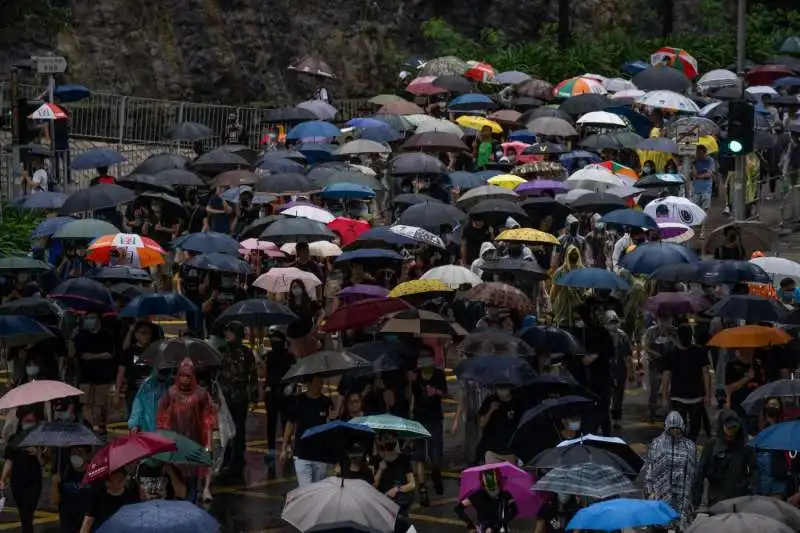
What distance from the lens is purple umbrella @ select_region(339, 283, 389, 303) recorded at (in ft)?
74.5

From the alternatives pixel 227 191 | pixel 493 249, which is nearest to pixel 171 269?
pixel 227 191

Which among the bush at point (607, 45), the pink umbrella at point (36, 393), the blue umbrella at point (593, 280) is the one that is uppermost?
the blue umbrella at point (593, 280)

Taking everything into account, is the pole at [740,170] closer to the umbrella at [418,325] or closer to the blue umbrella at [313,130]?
the blue umbrella at [313,130]

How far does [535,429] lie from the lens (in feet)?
57.1

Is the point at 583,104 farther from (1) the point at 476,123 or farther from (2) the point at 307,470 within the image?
(2) the point at 307,470

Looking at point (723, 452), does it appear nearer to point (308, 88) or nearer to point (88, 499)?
point (88, 499)

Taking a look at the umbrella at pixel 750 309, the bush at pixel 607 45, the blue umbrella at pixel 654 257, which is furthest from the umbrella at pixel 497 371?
the bush at pixel 607 45

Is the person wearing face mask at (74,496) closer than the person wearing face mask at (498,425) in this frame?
Yes

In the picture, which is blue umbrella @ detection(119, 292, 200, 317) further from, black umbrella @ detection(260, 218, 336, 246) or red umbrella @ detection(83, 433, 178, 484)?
red umbrella @ detection(83, 433, 178, 484)

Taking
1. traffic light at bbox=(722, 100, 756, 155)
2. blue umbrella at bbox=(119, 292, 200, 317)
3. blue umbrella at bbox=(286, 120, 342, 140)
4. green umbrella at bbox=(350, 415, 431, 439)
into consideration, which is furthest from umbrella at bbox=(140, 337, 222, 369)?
blue umbrella at bbox=(286, 120, 342, 140)

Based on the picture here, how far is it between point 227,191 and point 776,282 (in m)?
8.67

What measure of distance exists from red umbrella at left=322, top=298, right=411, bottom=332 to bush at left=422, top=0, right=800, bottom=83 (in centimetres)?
2411

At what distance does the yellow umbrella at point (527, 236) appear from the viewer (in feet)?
81.6

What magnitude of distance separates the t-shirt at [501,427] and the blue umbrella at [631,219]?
8.02m
